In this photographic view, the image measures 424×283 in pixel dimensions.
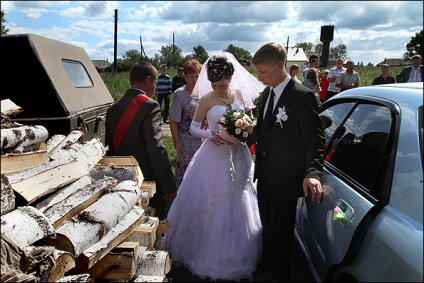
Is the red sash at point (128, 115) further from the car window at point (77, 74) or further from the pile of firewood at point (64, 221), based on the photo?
the car window at point (77, 74)

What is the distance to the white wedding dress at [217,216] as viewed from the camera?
3154 mm

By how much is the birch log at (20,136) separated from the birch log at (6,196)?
0.35 meters

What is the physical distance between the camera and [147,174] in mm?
3543

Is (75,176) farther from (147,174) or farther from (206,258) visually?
(206,258)

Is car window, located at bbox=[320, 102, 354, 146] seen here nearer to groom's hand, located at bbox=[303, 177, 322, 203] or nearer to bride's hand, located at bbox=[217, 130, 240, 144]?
groom's hand, located at bbox=[303, 177, 322, 203]

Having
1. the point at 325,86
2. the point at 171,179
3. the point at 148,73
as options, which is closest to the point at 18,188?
the point at 171,179

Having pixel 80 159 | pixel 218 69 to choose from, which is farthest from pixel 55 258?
pixel 218 69

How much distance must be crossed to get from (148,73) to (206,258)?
180 centimetres

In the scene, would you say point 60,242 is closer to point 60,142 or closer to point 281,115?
point 60,142

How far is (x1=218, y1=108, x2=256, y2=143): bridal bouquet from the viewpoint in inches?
123

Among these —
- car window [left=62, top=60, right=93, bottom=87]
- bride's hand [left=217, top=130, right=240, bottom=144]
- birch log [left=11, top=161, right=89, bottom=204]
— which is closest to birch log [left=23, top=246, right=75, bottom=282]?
birch log [left=11, top=161, right=89, bottom=204]

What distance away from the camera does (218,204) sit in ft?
11.0

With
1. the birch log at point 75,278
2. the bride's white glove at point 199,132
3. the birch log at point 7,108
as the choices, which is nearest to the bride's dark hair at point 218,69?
the bride's white glove at point 199,132

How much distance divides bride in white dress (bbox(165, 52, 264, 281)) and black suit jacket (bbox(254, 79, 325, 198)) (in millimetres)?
628
